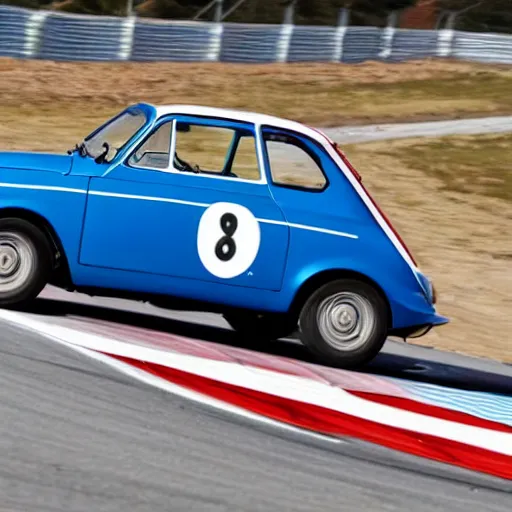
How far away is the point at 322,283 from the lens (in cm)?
792

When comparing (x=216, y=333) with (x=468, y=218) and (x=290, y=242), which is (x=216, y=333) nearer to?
(x=290, y=242)

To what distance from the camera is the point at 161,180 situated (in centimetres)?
769

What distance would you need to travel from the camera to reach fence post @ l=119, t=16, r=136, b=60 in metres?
30.2

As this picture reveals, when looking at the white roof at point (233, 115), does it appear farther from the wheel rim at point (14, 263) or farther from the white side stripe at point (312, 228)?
the wheel rim at point (14, 263)

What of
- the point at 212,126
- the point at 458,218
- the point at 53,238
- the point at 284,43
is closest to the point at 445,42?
the point at 284,43

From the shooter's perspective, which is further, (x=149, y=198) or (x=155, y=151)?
(x=155, y=151)

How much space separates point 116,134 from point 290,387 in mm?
2088

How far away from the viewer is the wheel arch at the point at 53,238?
750 centimetres

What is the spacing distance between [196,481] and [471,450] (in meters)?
2.07

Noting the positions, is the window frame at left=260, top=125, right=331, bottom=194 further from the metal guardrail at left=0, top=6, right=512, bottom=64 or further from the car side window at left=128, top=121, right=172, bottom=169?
the metal guardrail at left=0, top=6, right=512, bottom=64

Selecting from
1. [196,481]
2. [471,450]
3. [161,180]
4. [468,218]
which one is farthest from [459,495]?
[468,218]

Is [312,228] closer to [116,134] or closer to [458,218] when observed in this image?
[116,134]

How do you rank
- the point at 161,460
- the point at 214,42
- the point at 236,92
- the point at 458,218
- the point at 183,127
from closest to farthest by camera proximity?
the point at 161,460 → the point at 183,127 → the point at 458,218 → the point at 236,92 → the point at 214,42

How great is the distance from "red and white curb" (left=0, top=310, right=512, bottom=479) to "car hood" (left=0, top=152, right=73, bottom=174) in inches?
36.2
